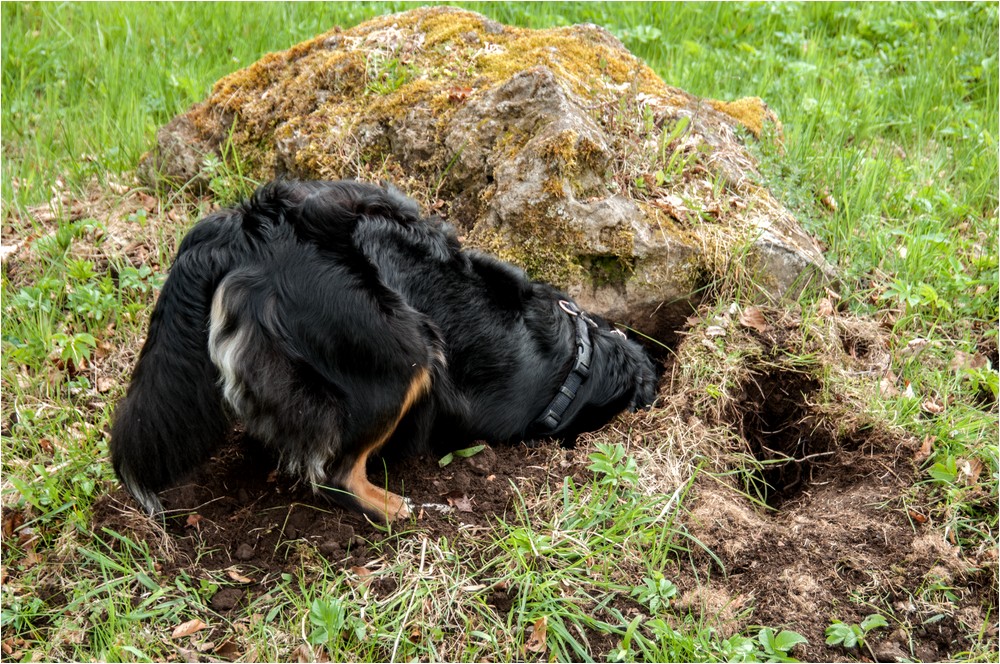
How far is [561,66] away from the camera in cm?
402

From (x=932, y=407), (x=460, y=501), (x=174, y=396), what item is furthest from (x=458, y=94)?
(x=932, y=407)

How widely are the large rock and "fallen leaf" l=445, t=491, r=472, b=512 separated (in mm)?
1175

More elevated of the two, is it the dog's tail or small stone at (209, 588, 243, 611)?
the dog's tail

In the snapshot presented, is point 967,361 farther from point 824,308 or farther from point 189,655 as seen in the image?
point 189,655

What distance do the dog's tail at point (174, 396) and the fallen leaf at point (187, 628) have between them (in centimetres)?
41

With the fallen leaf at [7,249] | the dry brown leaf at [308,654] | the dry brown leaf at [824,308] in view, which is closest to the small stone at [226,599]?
the dry brown leaf at [308,654]

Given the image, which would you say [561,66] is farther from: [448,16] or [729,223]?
[729,223]

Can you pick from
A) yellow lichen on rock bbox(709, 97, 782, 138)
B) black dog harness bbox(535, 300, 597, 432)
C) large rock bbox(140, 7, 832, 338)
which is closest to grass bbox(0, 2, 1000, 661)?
yellow lichen on rock bbox(709, 97, 782, 138)

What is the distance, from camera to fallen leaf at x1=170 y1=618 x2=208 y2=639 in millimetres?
2406

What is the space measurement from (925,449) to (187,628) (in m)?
2.69

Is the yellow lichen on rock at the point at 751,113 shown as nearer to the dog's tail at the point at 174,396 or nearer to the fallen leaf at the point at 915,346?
the fallen leaf at the point at 915,346

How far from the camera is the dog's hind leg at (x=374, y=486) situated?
271 centimetres

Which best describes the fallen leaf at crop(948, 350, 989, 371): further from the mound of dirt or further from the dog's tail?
the dog's tail

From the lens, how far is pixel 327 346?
8.37ft
